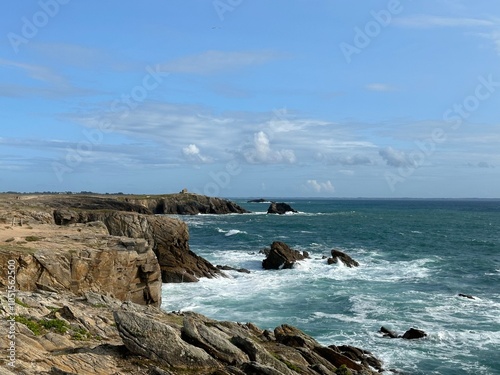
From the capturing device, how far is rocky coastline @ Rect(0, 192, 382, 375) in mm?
13231

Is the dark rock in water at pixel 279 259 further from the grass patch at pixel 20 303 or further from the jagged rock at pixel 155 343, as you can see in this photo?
the jagged rock at pixel 155 343

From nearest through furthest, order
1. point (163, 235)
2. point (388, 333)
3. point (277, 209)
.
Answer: point (388, 333) → point (163, 235) → point (277, 209)

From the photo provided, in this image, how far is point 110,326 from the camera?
18.2 m

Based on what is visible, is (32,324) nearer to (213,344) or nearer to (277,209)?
(213,344)

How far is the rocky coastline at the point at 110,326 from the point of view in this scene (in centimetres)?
1323

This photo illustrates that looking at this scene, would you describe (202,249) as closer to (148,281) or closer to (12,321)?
(148,281)

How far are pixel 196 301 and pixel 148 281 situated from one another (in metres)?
6.00

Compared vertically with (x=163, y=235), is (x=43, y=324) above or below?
below

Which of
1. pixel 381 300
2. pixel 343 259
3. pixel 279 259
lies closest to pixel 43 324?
pixel 381 300

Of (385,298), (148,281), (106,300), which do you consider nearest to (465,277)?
(385,298)

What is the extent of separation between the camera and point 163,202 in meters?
138

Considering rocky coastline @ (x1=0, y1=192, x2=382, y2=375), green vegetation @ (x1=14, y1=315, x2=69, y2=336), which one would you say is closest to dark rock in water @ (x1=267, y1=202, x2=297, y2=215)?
rocky coastline @ (x1=0, y1=192, x2=382, y2=375)

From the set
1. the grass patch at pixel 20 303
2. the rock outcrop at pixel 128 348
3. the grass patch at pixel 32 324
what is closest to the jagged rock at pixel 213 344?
the rock outcrop at pixel 128 348

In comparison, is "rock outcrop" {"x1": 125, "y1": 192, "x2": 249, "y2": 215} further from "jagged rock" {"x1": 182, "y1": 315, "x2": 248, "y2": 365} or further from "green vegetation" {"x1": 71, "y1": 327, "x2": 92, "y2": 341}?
"jagged rock" {"x1": 182, "y1": 315, "x2": 248, "y2": 365}
